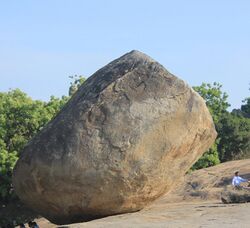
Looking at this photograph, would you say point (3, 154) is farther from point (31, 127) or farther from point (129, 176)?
point (129, 176)

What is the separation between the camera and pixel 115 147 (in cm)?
1163

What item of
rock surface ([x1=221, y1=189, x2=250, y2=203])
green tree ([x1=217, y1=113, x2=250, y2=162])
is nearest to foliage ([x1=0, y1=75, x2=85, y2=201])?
rock surface ([x1=221, y1=189, x2=250, y2=203])

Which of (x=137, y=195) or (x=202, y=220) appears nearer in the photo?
(x=202, y=220)

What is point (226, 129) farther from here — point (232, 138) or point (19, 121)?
point (19, 121)

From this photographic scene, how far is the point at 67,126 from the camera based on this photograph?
12008 mm

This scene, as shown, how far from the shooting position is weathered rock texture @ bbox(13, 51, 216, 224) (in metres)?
11.6

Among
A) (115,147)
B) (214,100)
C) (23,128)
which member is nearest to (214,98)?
(214,100)

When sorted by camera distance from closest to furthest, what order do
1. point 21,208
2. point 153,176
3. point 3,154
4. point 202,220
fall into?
point 202,220 < point 153,176 < point 3,154 < point 21,208

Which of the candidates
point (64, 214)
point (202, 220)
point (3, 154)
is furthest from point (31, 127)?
point (202, 220)

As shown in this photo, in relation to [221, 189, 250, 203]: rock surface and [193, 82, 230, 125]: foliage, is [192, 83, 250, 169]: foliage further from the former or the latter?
[221, 189, 250, 203]: rock surface

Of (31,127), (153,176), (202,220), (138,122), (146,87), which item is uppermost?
(31,127)

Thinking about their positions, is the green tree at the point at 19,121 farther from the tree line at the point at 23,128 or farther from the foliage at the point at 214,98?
the foliage at the point at 214,98

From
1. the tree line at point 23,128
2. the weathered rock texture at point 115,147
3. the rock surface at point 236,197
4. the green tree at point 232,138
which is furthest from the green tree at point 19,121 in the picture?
the green tree at point 232,138

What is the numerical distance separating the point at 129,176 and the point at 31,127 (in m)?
14.7
